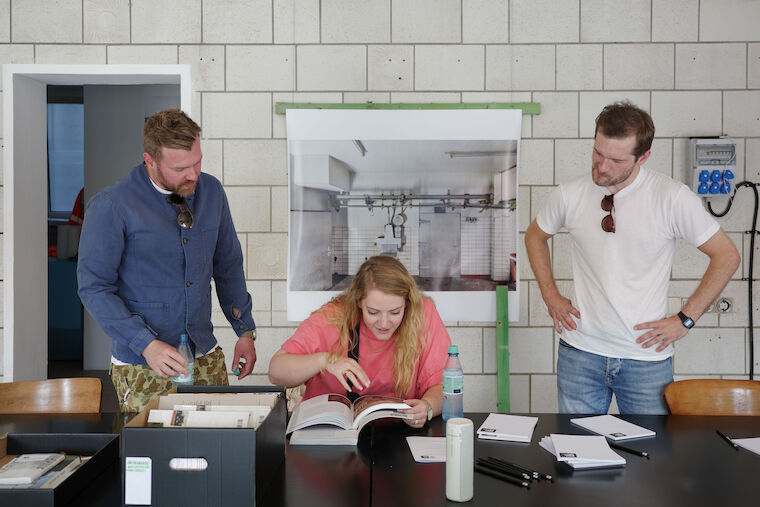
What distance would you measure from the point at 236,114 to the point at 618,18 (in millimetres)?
1896

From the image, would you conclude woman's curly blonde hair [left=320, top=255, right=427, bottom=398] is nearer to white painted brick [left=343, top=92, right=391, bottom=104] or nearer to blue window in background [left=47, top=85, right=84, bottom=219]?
white painted brick [left=343, top=92, right=391, bottom=104]

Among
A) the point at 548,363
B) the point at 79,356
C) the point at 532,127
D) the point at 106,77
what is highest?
the point at 106,77

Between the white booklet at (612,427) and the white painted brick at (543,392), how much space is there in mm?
1333

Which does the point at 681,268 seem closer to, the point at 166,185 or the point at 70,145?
the point at 166,185

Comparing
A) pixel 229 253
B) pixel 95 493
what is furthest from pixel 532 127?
pixel 95 493

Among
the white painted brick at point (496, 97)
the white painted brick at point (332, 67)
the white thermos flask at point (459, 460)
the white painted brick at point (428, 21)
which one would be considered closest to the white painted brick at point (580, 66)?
the white painted brick at point (496, 97)

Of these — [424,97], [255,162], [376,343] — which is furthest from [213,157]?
[376,343]

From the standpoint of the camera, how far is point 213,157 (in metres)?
3.20

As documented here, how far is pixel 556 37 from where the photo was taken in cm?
317

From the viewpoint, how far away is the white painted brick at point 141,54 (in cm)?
316

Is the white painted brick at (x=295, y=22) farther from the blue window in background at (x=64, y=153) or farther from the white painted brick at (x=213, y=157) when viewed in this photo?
the blue window in background at (x=64, y=153)

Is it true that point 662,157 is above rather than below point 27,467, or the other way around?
above

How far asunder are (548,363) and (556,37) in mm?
1585

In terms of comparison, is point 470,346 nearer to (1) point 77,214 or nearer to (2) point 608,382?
(2) point 608,382
